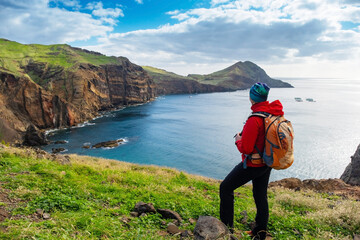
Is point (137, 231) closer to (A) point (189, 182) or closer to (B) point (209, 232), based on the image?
(B) point (209, 232)

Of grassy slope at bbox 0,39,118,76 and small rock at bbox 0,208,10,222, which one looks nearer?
small rock at bbox 0,208,10,222

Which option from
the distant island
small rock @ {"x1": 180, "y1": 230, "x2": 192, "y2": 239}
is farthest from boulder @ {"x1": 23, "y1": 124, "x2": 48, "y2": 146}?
small rock @ {"x1": 180, "y1": 230, "x2": 192, "y2": 239}

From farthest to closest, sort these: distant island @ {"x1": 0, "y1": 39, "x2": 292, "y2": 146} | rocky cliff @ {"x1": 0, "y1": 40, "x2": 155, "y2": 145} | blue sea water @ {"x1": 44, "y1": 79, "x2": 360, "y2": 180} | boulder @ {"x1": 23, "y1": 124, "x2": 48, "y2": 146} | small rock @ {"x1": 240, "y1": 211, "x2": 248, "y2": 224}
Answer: rocky cliff @ {"x1": 0, "y1": 40, "x2": 155, "y2": 145} → distant island @ {"x1": 0, "y1": 39, "x2": 292, "y2": 146} → boulder @ {"x1": 23, "y1": 124, "x2": 48, "y2": 146} → blue sea water @ {"x1": 44, "y1": 79, "x2": 360, "y2": 180} → small rock @ {"x1": 240, "y1": 211, "x2": 248, "y2": 224}

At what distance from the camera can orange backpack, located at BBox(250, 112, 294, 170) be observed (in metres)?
4.15

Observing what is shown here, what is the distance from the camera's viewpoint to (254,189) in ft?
15.8

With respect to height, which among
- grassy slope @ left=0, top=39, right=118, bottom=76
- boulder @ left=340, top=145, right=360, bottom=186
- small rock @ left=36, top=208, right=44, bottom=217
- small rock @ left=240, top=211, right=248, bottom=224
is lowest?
boulder @ left=340, top=145, right=360, bottom=186

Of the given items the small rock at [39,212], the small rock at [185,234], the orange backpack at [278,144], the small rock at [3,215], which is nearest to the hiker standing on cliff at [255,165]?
the orange backpack at [278,144]

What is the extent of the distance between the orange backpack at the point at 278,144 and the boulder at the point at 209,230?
1.54 meters

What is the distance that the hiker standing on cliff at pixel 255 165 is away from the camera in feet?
14.2

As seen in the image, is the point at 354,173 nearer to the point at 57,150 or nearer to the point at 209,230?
the point at 209,230

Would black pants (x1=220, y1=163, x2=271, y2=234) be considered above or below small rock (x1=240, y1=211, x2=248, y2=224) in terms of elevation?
above

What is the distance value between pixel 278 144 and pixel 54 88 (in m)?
87.9

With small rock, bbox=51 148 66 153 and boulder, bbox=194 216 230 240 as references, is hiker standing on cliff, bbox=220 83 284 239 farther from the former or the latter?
small rock, bbox=51 148 66 153

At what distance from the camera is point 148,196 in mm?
6766
